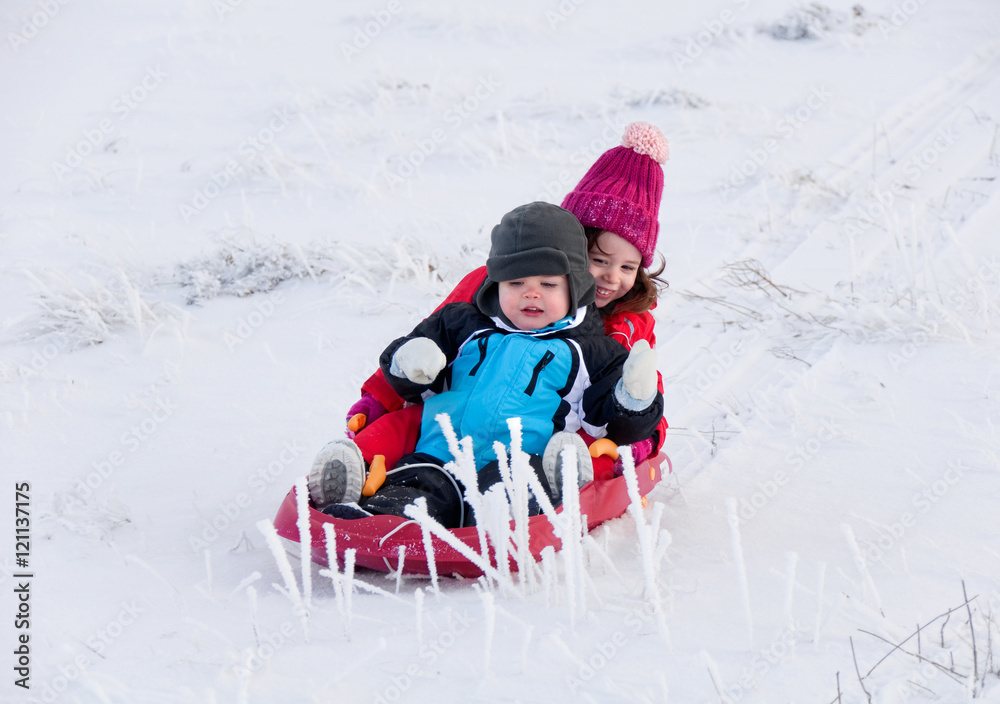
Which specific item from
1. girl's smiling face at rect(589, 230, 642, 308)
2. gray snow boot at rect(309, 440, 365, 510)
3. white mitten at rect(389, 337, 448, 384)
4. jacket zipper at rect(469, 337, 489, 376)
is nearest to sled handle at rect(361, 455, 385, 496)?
gray snow boot at rect(309, 440, 365, 510)

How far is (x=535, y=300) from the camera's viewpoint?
118 inches

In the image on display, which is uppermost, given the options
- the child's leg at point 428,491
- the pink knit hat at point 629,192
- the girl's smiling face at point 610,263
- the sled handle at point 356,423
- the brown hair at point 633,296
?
the pink knit hat at point 629,192

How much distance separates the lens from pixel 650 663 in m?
1.93

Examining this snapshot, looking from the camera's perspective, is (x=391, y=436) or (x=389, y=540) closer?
(x=389, y=540)

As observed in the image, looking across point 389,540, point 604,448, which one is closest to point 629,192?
point 604,448

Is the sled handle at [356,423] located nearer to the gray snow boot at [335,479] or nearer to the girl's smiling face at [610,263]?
the gray snow boot at [335,479]

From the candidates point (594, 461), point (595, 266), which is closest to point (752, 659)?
point (594, 461)

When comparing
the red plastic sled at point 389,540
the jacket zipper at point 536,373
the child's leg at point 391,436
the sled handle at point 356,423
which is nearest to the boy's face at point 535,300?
the jacket zipper at point 536,373

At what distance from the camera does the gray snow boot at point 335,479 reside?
9.12 feet

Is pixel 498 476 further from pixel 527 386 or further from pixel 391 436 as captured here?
pixel 391 436

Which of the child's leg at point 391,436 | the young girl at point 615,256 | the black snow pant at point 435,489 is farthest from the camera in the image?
the young girl at point 615,256

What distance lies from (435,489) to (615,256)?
1163mm

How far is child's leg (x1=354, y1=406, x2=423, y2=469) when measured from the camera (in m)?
3.09

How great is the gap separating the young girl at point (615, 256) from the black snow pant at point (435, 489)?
189mm
